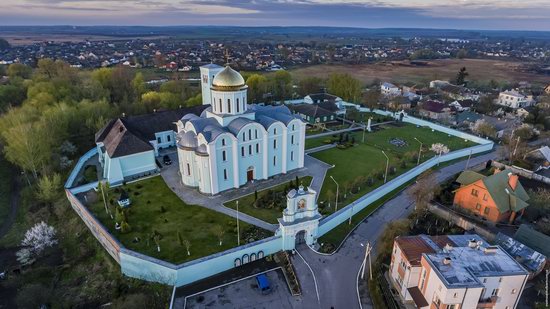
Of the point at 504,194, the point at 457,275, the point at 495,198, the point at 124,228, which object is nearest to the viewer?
the point at 457,275

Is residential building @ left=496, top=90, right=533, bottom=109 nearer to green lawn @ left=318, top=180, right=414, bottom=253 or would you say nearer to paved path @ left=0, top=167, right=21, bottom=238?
green lawn @ left=318, top=180, right=414, bottom=253

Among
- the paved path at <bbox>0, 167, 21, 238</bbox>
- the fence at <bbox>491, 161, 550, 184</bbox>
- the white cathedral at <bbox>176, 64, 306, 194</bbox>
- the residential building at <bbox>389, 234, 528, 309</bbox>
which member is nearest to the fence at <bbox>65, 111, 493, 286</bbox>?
the paved path at <bbox>0, 167, 21, 238</bbox>

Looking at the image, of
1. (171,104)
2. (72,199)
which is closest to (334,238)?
(72,199)

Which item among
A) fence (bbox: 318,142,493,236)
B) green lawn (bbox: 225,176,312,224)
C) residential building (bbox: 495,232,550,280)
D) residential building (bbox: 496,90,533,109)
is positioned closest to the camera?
residential building (bbox: 495,232,550,280)

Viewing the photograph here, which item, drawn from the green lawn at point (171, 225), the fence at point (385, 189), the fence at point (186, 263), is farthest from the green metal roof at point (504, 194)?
the green lawn at point (171, 225)

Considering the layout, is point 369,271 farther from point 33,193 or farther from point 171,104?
point 171,104

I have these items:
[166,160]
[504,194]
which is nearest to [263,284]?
[504,194]

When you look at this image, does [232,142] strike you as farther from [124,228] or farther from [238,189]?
[124,228]
